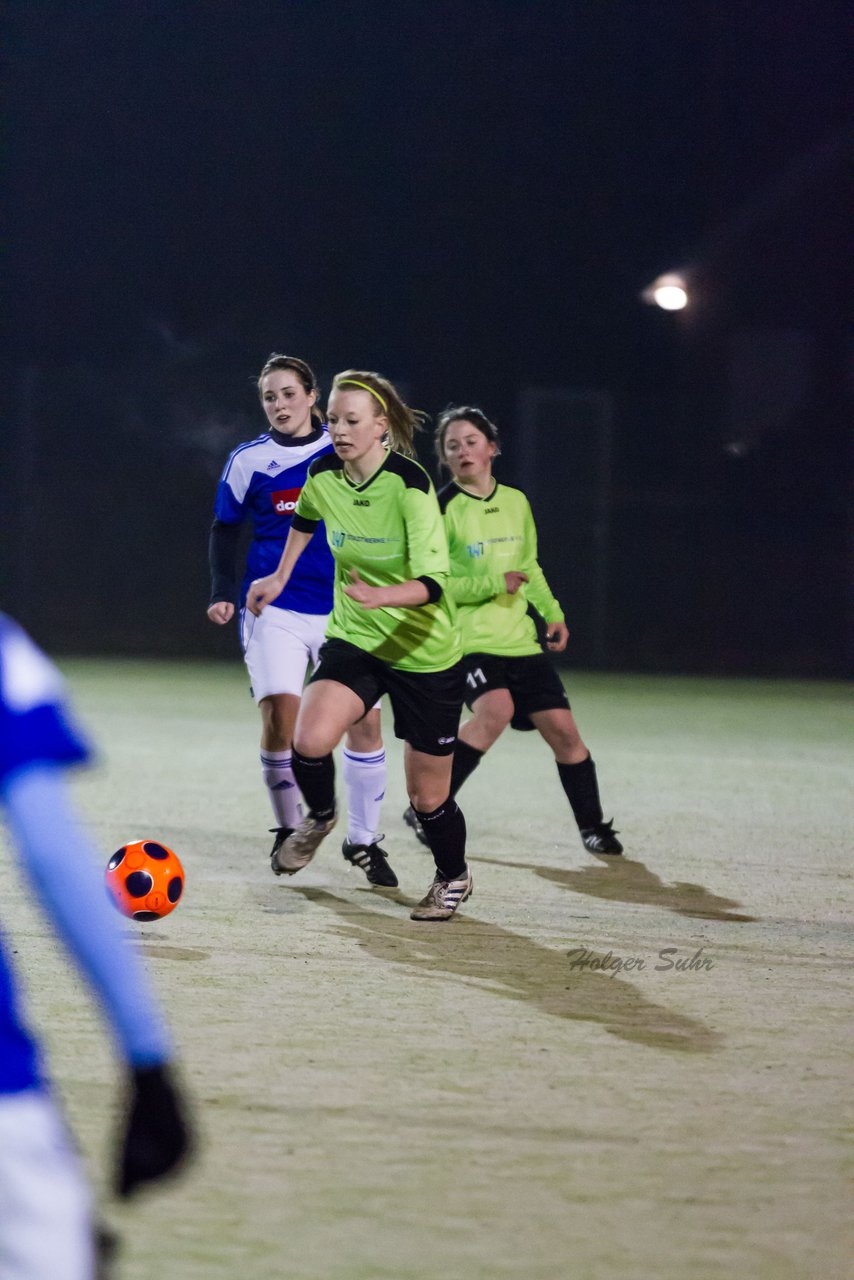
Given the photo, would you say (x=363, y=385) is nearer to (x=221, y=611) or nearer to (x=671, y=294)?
(x=221, y=611)

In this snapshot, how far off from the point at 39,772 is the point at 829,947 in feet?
13.5

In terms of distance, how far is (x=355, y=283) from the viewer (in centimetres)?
2066

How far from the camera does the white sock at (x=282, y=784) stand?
6.20 m

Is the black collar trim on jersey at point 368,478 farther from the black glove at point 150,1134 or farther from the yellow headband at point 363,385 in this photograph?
the black glove at point 150,1134

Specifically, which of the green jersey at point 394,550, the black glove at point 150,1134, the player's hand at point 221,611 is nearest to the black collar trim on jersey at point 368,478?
the green jersey at point 394,550

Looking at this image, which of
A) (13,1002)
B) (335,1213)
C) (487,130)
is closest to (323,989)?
(335,1213)

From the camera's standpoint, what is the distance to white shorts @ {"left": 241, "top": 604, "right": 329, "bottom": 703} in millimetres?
6164

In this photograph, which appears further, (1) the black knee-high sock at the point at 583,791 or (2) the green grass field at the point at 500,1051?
(1) the black knee-high sock at the point at 583,791

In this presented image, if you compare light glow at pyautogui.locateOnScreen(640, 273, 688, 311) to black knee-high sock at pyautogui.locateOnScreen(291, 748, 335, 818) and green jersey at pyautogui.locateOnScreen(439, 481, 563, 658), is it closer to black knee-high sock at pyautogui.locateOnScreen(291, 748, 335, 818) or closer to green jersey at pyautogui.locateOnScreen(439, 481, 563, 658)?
green jersey at pyautogui.locateOnScreen(439, 481, 563, 658)

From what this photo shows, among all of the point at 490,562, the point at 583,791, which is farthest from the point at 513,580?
the point at 583,791

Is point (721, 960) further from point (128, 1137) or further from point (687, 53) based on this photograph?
point (687, 53)

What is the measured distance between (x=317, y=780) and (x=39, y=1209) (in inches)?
160

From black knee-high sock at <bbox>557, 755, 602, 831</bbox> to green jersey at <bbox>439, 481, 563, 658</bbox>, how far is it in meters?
0.54

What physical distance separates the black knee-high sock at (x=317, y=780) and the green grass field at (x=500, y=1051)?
13.9 inches
